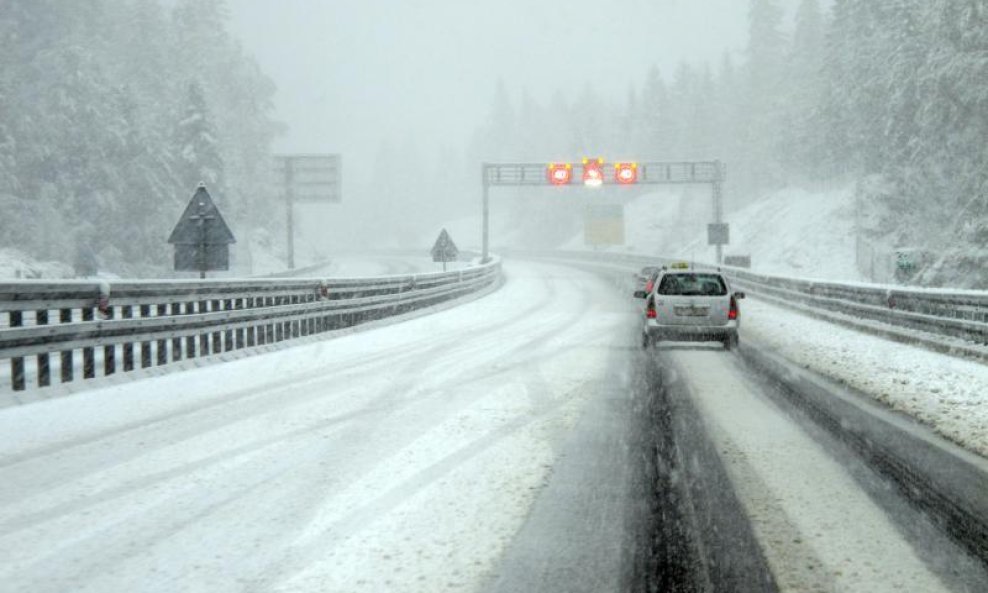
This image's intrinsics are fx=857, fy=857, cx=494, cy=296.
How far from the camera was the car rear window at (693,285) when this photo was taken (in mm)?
14328

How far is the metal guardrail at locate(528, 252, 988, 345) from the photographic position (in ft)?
44.5

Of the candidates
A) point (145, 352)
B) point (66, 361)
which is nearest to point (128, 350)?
point (145, 352)

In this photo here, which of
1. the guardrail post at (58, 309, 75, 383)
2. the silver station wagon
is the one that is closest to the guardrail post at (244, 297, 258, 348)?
the guardrail post at (58, 309, 75, 383)

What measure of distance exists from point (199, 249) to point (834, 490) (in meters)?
11.0

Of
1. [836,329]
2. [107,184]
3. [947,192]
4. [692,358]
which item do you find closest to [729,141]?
[947,192]

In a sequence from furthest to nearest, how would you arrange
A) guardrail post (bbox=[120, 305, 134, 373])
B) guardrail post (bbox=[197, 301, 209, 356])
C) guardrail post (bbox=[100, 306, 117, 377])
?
guardrail post (bbox=[197, 301, 209, 356]) < guardrail post (bbox=[120, 305, 134, 373]) < guardrail post (bbox=[100, 306, 117, 377])

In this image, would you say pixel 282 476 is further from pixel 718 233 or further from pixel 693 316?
pixel 718 233

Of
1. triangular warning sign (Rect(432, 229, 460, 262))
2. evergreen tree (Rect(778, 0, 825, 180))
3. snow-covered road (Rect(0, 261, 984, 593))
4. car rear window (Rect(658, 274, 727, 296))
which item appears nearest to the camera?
snow-covered road (Rect(0, 261, 984, 593))

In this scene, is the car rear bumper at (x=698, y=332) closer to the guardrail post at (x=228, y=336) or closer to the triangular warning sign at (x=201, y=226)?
the guardrail post at (x=228, y=336)

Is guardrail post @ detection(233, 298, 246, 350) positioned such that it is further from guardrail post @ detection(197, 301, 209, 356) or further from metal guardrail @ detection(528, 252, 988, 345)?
metal guardrail @ detection(528, 252, 988, 345)

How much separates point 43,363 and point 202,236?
5.17m

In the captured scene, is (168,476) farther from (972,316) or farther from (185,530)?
(972,316)

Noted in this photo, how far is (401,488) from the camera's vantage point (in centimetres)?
537

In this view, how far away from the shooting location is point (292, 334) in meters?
14.9
